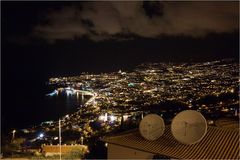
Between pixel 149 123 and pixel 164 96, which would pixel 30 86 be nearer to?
pixel 164 96

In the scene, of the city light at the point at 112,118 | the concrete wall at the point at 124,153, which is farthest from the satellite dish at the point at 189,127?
the city light at the point at 112,118

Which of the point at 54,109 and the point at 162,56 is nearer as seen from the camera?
the point at 162,56

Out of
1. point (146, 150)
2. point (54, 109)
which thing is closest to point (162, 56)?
point (146, 150)

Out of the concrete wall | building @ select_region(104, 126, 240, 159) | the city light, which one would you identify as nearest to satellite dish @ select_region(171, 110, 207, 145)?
building @ select_region(104, 126, 240, 159)

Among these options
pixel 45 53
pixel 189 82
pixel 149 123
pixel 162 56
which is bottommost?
pixel 149 123

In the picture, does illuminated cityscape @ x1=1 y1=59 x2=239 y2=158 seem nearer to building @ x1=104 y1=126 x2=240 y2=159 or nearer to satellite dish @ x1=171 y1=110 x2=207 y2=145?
building @ x1=104 y1=126 x2=240 y2=159
